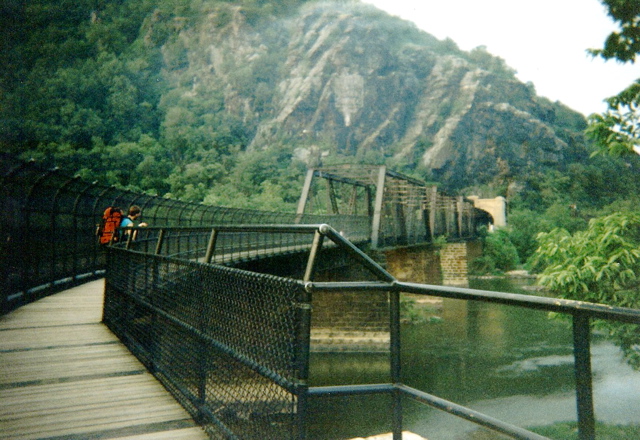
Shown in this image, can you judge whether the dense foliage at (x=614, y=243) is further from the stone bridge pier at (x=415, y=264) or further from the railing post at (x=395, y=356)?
the stone bridge pier at (x=415, y=264)

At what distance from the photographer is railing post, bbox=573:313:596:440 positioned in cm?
156

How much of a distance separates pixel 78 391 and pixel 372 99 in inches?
3511

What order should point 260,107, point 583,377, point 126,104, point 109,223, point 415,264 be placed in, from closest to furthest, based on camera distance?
point 583,377 → point 109,223 → point 415,264 → point 126,104 → point 260,107

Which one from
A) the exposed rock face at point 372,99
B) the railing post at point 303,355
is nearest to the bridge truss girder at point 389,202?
the railing post at point 303,355

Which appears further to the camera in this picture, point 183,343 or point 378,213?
point 378,213

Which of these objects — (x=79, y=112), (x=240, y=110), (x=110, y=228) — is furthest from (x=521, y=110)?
(x=110, y=228)

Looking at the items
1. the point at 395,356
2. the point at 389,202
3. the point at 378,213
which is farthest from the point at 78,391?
the point at 389,202

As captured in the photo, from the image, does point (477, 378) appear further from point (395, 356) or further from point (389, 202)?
point (395, 356)

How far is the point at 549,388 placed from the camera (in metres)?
15.7

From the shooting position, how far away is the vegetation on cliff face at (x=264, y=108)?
63125 mm

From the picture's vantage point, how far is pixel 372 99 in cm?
8975

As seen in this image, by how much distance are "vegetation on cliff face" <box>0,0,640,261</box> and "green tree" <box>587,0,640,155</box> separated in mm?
43006

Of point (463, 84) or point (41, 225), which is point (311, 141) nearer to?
point (463, 84)

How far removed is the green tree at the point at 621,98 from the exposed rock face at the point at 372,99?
235 feet
